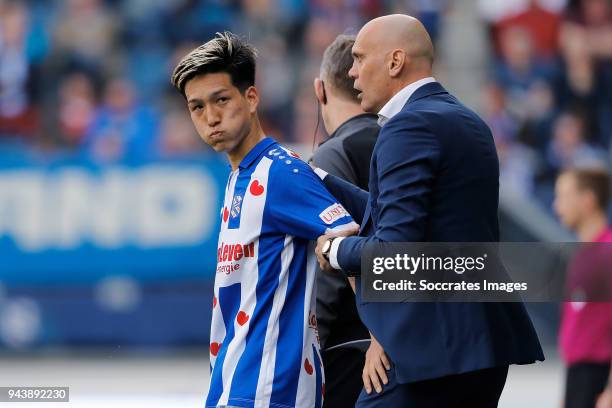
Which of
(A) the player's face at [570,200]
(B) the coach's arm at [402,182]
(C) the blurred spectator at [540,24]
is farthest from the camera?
(C) the blurred spectator at [540,24]

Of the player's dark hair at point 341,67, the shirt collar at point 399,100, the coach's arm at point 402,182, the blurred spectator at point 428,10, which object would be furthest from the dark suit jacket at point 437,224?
the blurred spectator at point 428,10

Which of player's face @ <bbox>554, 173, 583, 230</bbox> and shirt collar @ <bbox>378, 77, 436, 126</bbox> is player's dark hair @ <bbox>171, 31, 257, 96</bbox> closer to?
shirt collar @ <bbox>378, 77, 436, 126</bbox>

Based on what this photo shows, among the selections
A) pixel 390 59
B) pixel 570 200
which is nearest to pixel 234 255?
pixel 390 59

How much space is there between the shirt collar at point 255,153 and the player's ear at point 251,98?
4.8 inches

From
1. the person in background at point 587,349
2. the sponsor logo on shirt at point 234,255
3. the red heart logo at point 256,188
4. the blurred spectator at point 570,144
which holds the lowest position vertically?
the person in background at point 587,349

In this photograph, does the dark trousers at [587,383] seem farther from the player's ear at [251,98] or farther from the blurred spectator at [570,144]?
the blurred spectator at [570,144]

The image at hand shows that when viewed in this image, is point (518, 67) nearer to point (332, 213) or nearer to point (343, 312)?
point (343, 312)

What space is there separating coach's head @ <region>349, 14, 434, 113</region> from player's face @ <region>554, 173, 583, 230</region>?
10.7ft

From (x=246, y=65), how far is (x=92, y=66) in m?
9.44

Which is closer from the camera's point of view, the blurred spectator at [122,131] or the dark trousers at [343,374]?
the dark trousers at [343,374]

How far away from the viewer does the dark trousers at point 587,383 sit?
20.5ft

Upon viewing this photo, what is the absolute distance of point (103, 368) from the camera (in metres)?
11.5

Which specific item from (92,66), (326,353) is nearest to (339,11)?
(92,66)

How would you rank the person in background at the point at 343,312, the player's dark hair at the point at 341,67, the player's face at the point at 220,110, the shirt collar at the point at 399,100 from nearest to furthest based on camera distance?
the shirt collar at the point at 399,100 → the player's face at the point at 220,110 → the person in background at the point at 343,312 → the player's dark hair at the point at 341,67
